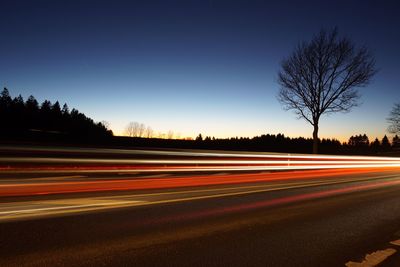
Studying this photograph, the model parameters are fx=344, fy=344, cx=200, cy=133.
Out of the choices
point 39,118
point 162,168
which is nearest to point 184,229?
point 162,168

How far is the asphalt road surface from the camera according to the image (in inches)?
180

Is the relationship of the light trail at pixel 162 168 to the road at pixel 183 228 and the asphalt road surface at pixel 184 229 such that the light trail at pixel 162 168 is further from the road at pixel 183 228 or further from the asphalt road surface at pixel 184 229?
the asphalt road surface at pixel 184 229

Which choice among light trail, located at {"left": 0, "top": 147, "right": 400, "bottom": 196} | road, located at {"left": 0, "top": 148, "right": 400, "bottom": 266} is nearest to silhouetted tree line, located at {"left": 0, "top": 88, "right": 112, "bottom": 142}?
light trail, located at {"left": 0, "top": 147, "right": 400, "bottom": 196}

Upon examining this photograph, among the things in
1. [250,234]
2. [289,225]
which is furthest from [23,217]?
[289,225]

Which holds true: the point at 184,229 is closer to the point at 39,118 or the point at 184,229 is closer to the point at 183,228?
the point at 183,228

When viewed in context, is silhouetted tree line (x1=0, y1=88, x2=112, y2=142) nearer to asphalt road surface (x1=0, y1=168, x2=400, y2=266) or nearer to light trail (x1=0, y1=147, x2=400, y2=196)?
light trail (x1=0, y1=147, x2=400, y2=196)

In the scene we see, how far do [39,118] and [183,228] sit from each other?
129 m

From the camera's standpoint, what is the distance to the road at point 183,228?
459 centimetres

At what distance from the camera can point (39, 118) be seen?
122 m

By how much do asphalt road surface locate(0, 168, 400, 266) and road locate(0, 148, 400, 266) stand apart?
0.01 metres

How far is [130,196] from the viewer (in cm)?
929

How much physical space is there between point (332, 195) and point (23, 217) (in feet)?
30.3

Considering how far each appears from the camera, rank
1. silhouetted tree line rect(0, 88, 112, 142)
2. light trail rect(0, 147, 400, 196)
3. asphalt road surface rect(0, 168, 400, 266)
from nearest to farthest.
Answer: asphalt road surface rect(0, 168, 400, 266), light trail rect(0, 147, 400, 196), silhouetted tree line rect(0, 88, 112, 142)

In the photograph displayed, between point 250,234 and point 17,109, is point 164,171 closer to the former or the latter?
point 250,234
